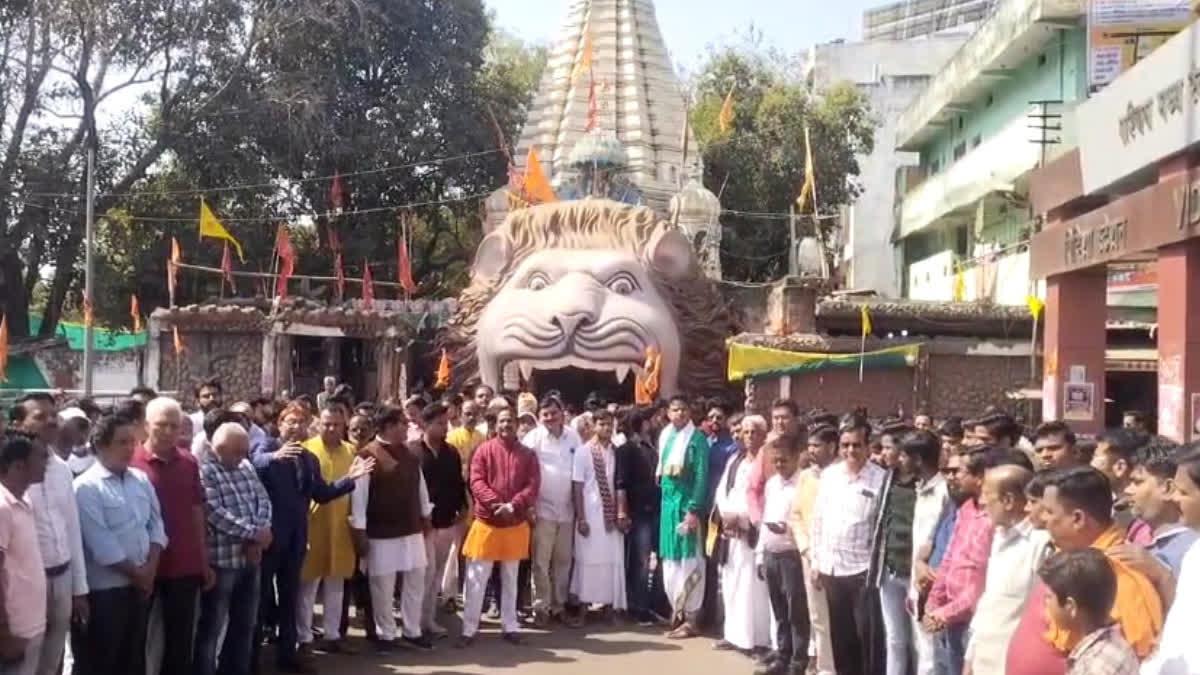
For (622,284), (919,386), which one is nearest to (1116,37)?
(919,386)

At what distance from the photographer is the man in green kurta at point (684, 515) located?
25.9ft

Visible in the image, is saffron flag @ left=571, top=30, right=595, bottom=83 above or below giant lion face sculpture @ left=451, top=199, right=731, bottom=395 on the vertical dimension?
above

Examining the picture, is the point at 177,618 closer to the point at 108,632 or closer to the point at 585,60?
the point at 108,632

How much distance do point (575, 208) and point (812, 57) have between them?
22.2 meters

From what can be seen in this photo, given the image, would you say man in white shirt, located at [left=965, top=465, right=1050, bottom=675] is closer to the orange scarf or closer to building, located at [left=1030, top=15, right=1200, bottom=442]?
the orange scarf

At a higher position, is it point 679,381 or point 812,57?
point 812,57

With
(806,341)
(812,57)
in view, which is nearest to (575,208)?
(806,341)

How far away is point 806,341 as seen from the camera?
42.2ft

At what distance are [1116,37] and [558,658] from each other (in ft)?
31.2

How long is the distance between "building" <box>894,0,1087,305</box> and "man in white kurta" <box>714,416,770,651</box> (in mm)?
9604

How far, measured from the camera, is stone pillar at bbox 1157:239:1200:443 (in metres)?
8.27

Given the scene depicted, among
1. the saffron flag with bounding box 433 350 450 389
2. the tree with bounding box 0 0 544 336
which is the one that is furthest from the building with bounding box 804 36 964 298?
the saffron flag with bounding box 433 350 450 389

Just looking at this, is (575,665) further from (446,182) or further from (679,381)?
(446,182)

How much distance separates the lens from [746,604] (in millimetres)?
7305
